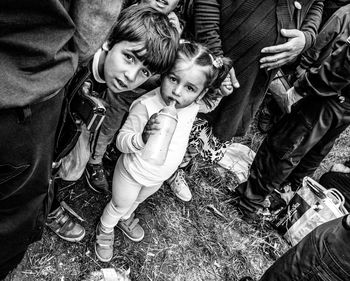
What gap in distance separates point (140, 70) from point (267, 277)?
1426mm

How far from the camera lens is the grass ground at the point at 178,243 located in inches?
93.8

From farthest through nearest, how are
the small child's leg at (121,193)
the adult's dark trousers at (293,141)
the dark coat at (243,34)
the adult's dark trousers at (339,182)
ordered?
the adult's dark trousers at (339,182) → the adult's dark trousers at (293,141) → the dark coat at (243,34) → the small child's leg at (121,193)

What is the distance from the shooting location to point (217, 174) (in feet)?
12.0

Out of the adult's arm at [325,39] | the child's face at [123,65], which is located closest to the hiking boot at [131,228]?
the child's face at [123,65]

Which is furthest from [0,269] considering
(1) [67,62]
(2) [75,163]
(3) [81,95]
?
(1) [67,62]

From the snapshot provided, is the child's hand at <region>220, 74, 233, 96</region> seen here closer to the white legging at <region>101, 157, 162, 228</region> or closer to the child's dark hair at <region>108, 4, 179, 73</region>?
the child's dark hair at <region>108, 4, 179, 73</region>

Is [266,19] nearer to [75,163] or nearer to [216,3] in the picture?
[216,3]

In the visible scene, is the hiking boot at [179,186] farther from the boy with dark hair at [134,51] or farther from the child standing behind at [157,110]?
the boy with dark hair at [134,51]

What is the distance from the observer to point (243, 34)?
239 cm

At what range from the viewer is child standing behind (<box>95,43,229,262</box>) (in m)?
2.04

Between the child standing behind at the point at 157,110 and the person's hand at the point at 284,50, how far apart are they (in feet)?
1.08

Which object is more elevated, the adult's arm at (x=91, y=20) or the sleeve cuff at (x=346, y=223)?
the adult's arm at (x=91, y=20)

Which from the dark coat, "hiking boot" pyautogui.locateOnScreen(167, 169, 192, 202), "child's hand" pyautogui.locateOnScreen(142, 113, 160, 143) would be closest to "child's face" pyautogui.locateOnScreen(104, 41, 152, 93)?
"child's hand" pyautogui.locateOnScreen(142, 113, 160, 143)

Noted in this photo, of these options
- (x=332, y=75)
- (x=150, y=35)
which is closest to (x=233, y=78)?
(x=150, y=35)
